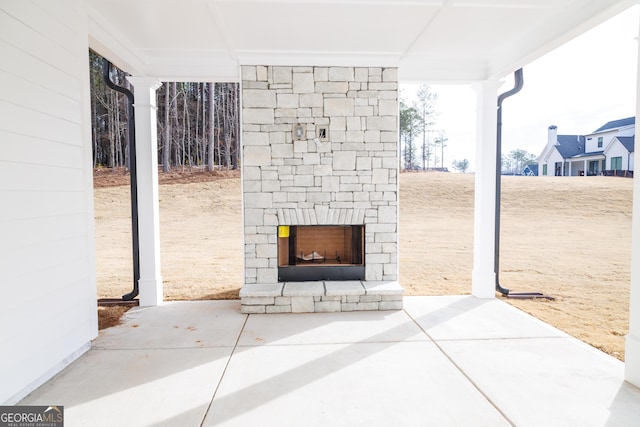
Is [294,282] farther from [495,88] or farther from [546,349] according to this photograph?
[495,88]

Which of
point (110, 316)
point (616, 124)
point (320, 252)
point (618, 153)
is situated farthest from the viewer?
point (616, 124)

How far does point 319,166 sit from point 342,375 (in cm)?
232

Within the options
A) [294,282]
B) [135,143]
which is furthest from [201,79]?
[294,282]

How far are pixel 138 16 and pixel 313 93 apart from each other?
1832 millimetres

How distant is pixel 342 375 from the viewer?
2.58 m

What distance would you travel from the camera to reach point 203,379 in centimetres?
254

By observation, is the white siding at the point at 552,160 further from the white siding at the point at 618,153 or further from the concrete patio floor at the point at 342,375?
the concrete patio floor at the point at 342,375

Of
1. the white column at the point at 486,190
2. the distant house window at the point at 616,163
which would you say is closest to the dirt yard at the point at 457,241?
the white column at the point at 486,190

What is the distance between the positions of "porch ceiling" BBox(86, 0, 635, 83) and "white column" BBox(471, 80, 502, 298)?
0.31 m

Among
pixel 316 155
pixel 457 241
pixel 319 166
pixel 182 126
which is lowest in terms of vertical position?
pixel 457 241

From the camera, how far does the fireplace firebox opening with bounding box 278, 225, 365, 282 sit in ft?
13.9

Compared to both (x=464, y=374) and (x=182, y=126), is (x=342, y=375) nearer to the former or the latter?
(x=464, y=374)

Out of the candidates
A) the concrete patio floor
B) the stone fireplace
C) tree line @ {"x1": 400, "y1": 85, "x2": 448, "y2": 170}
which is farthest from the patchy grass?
tree line @ {"x1": 400, "y1": 85, "x2": 448, "y2": 170}

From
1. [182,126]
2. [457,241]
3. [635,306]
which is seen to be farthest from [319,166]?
[182,126]
